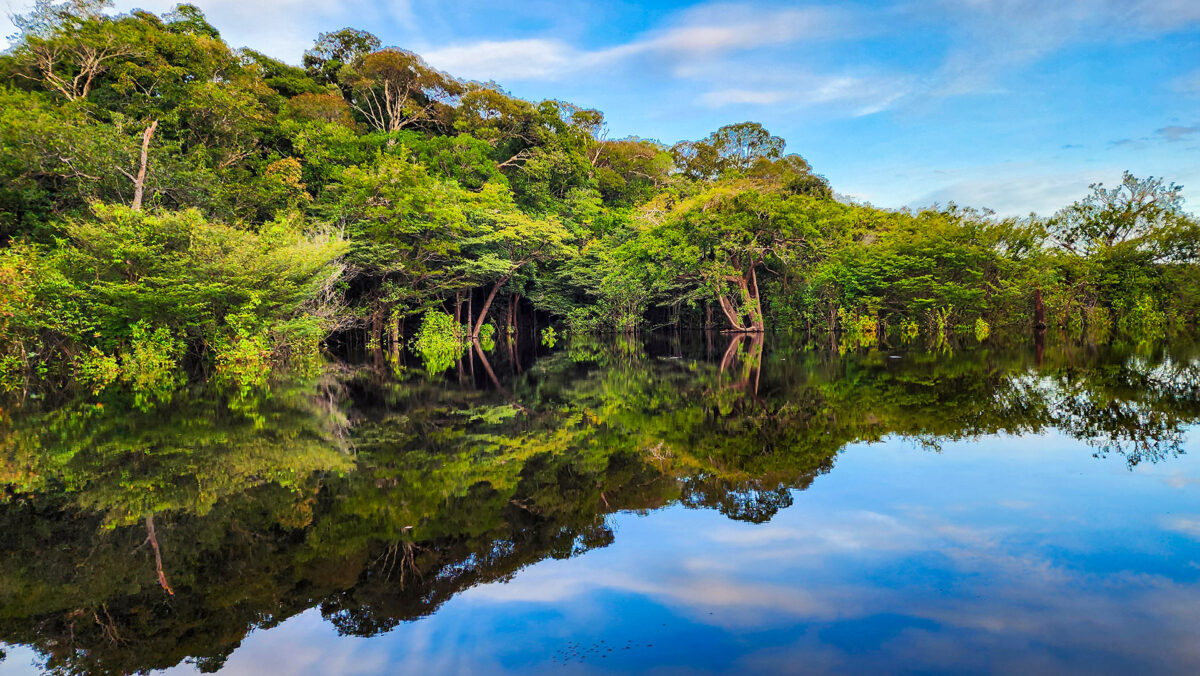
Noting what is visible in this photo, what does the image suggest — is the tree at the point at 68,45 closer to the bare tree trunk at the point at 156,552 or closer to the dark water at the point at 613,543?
the dark water at the point at 613,543

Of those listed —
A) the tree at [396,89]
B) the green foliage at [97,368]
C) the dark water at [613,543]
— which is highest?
the tree at [396,89]

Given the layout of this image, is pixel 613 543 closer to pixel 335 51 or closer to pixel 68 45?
pixel 68 45

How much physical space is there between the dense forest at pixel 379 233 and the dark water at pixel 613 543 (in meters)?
4.88

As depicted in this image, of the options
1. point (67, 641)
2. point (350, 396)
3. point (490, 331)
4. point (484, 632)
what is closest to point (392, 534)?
point (484, 632)

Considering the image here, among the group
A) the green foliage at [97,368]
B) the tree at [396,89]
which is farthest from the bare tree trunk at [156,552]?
the tree at [396,89]

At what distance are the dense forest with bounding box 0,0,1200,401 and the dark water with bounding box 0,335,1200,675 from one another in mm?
4877

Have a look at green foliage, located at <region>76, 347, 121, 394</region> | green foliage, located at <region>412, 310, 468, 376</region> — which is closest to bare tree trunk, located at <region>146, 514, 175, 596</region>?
green foliage, located at <region>76, 347, 121, 394</region>

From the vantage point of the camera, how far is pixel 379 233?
21.6m

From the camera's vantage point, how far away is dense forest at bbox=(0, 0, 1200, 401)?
37.8ft

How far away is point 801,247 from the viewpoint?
80.7ft

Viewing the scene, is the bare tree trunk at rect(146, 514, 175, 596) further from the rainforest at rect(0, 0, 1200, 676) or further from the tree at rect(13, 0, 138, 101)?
the tree at rect(13, 0, 138, 101)

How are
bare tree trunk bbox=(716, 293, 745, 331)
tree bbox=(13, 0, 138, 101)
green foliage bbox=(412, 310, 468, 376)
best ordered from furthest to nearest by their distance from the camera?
bare tree trunk bbox=(716, 293, 745, 331) → green foliage bbox=(412, 310, 468, 376) → tree bbox=(13, 0, 138, 101)

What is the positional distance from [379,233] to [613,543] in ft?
67.3

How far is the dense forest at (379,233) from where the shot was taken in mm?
11523
